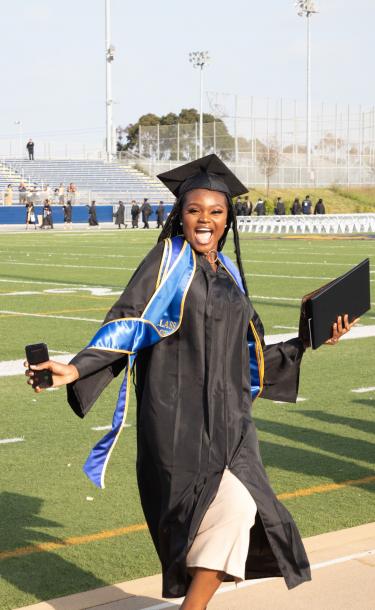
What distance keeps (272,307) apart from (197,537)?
1302 centimetres

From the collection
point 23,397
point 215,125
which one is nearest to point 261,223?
point 215,125

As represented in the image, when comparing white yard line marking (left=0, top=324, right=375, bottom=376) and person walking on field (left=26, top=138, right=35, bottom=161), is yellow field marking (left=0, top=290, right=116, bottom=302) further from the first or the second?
person walking on field (left=26, top=138, right=35, bottom=161)

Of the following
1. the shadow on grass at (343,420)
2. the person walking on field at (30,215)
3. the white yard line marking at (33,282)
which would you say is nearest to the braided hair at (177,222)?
the shadow on grass at (343,420)

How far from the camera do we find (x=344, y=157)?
80.1 metres

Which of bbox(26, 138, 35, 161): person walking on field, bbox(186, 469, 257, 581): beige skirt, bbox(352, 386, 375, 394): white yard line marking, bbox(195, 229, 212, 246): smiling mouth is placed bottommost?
bbox(352, 386, 375, 394): white yard line marking

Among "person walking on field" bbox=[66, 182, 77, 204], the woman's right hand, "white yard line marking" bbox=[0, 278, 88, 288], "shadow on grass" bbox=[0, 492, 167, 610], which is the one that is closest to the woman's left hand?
the woman's right hand

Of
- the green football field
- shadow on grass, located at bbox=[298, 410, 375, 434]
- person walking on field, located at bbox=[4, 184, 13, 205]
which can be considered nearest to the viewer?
the green football field

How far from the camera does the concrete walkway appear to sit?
178 inches

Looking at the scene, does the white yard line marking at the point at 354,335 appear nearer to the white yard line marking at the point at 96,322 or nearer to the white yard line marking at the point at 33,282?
the white yard line marking at the point at 96,322

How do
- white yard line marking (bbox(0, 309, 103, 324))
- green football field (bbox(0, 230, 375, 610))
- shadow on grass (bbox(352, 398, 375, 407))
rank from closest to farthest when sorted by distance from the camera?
1. green football field (bbox(0, 230, 375, 610))
2. shadow on grass (bbox(352, 398, 375, 407))
3. white yard line marking (bbox(0, 309, 103, 324))

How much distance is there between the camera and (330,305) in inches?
163

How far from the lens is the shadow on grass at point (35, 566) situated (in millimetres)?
4854

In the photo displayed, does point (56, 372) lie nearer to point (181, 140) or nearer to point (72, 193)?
point (72, 193)

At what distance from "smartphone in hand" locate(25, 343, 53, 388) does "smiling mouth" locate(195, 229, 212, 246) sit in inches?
26.1
